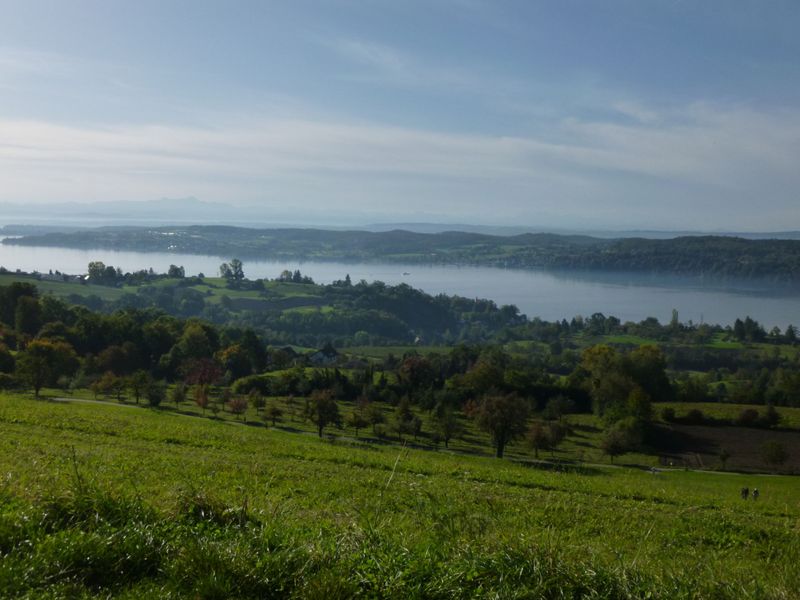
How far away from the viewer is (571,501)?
7.94 meters

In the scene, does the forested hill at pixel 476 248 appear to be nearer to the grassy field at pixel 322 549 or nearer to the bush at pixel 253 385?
the bush at pixel 253 385

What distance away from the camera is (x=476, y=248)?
178 meters

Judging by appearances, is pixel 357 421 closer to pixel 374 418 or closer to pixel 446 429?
pixel 374 418

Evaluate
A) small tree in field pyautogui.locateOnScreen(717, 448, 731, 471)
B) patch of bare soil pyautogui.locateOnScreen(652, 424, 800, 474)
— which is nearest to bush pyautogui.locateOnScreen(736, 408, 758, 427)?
patch of bare soil pyautogui.locateOnScreen(652, 424, 800, 474)

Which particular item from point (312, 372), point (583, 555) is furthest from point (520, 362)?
point (583, 555)

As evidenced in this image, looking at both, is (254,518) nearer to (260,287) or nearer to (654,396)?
(654,396)

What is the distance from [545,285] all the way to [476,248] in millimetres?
37587

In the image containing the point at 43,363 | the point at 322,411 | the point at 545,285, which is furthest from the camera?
the point at 545,285

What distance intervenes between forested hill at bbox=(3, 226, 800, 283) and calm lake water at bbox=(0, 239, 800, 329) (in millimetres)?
2920

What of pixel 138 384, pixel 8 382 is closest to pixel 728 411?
pixel 138 384

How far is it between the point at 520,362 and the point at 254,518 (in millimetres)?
59775

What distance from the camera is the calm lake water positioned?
351 feet

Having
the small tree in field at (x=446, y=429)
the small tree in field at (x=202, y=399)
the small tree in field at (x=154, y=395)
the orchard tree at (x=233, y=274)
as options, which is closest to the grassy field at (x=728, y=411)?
the small tree in field at (x=446, y=429)

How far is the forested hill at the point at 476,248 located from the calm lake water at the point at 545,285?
2.92 meters
